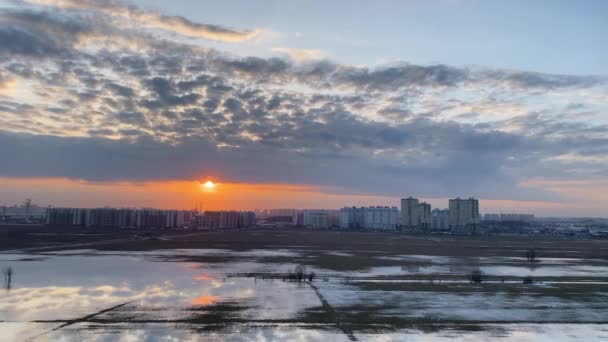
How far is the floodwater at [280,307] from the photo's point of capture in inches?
925

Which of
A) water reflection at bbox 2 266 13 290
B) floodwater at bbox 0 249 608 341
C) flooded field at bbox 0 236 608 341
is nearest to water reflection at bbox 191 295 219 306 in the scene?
floodwater at bbox 0 249 608 341

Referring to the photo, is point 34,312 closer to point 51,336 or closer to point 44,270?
point 51,336

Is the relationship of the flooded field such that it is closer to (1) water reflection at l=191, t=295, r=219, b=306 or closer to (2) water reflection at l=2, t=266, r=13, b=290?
(1) water reflection at l=191, t=295, r=219, b=306

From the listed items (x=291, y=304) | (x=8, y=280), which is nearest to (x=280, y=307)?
(x=291, y=304)

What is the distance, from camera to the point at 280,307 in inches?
1163

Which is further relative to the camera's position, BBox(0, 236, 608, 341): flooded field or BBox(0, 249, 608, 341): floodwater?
BBox(0, 236, 608, 341): flooded field

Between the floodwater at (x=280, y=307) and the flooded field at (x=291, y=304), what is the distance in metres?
0.07

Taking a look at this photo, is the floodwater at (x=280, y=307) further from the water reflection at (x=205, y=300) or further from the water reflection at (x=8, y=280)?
the water reflection at (x=8, y=280)

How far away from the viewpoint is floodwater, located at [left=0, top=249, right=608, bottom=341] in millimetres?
23500

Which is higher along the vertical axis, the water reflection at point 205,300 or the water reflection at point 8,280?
the water reflection at point 205,300

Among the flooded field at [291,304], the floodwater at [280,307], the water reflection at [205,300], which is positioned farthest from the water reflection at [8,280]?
the water reflection at [205,300]

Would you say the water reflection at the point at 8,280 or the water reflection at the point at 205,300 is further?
the water reflection at the point at 8,280

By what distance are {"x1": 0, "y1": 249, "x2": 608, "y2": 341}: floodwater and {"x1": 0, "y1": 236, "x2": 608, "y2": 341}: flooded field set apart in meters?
0.07

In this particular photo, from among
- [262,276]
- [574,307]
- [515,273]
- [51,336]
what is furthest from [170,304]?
[515,273]
